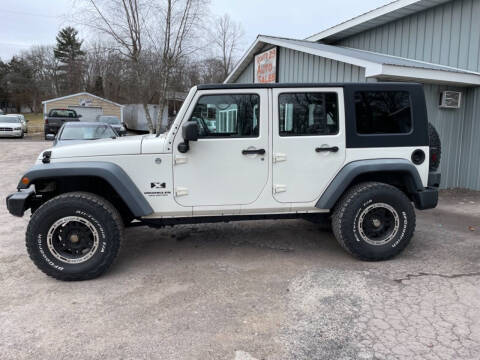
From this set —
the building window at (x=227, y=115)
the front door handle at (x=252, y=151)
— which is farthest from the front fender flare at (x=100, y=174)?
the front door handle at (x=252, y=151)

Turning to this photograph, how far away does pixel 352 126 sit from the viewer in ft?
13.6

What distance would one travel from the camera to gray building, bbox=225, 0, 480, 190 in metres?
7.39

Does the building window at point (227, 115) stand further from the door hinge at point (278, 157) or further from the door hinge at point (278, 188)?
the door hinge at point (278, 188)

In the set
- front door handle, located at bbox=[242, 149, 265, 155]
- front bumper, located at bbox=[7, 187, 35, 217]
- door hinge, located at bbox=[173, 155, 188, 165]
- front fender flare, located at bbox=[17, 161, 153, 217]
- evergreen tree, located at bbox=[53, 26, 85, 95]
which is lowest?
front bumper, located at bbox=[7, 187, 35, 217]

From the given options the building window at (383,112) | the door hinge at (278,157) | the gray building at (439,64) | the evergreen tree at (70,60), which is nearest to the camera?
the door hinge at (278,157)

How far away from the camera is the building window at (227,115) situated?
395 centimetres

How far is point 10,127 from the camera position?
74.2 feet

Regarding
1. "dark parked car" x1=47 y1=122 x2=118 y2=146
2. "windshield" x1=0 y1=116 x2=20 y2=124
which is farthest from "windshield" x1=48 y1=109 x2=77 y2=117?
"dark parked car" x1=47 y1=122 x2=118 y2=146

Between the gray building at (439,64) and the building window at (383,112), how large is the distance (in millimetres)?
2671

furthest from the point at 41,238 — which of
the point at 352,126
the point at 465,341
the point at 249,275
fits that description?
the point at 465,341

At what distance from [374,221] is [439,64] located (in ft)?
19.6

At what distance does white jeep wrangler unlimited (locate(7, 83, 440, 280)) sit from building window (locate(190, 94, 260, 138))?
0.04 ft

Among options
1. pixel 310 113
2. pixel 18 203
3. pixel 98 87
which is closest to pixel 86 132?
pixel 18 203

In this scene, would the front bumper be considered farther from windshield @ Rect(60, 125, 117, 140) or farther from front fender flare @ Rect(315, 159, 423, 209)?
windshield @ Rect(60, 125, 117, 140)
